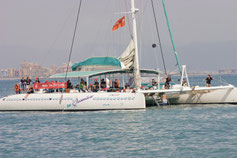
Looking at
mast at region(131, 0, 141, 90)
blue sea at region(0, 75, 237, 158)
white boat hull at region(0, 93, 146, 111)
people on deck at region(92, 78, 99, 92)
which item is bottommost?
blue sea at region(0, 75, 237, 158)

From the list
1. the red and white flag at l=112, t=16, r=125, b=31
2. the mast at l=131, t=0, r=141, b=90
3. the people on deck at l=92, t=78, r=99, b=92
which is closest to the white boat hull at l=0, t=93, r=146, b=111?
the people on deck at l=92, t=78, r=99, b=92

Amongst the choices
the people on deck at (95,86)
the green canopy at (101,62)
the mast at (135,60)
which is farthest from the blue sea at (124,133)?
the green canopy at (101,62)

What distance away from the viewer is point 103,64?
29.3 metres

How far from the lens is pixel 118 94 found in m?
25.2

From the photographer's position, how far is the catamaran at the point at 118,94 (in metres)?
25.3

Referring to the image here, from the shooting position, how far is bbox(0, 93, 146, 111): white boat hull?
82.4ft

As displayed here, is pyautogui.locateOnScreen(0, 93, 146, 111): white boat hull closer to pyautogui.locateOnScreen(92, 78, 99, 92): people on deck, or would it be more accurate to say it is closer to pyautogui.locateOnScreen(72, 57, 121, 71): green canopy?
pyautogui.locateOnScreen(92, 78, 99, 92): people on deck

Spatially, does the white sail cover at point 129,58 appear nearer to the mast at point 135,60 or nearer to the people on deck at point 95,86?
the mast at point 135,60

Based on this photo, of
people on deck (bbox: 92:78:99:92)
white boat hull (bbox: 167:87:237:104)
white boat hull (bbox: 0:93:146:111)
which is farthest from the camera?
white boat hull (bbox: 167:87:237:104)

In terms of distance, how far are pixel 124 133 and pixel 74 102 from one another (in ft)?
26.2

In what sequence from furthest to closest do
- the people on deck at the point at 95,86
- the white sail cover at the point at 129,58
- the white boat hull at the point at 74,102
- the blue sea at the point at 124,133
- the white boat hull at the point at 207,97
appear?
1. the white sail cover at the point at 129,58
2. the white boat hull at the point at 207,97
3. the people on deck at the point at 95,86
4. the white boat hull at the point at 74,102
5. the blue sea at the point at 124,133

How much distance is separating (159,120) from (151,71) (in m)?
8.12

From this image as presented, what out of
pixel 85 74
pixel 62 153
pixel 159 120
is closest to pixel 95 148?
pixel 62 153

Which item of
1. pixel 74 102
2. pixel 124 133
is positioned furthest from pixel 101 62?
pixel 124 133
